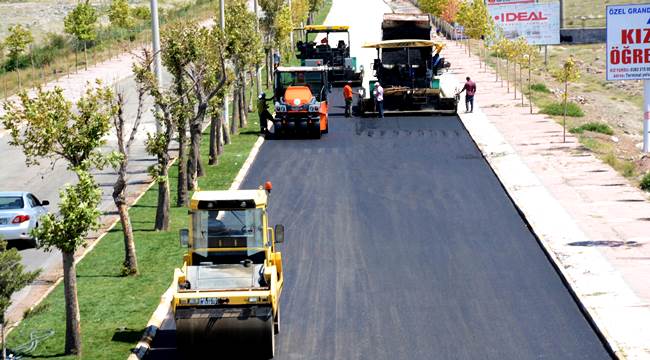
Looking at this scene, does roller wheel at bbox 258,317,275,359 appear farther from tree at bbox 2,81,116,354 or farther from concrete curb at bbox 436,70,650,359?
concrete curb at bbox 436,70,650,359

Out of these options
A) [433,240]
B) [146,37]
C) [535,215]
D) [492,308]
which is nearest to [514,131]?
[535,215]

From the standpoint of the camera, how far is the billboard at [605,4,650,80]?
42562 millimetres

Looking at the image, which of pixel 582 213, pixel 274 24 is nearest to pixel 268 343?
pixel 582 213

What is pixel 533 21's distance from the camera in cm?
7675

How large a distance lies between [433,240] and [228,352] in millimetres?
10040

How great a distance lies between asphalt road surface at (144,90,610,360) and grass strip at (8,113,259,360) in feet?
3.31

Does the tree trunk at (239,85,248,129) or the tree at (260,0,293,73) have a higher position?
the tree at (260,0,293,73)

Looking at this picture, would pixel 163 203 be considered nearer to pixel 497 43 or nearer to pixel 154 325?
pixel 154 325

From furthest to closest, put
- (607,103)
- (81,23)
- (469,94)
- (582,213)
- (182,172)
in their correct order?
(81,23) < (607,103) < (469,94) < (182,172) < (582,213)

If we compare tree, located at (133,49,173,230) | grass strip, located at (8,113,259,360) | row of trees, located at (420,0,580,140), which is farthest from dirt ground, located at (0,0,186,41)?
grass strip, located at (8,113,259,360)

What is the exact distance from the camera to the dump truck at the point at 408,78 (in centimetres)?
4994

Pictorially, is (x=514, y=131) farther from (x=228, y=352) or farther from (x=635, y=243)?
(x=228, y=352)

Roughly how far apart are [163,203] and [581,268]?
35.2 ft

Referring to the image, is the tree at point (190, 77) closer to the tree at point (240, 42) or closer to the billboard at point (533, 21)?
the tree at point (240, 42)
